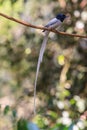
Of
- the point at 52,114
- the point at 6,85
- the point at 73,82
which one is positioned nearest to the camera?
the point at 52,114

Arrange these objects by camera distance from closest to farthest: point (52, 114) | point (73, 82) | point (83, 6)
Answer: point (52, 114)
point (83, 6)
point (73, 82)

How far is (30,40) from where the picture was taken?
4.80 metres

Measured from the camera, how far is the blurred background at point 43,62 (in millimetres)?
4395

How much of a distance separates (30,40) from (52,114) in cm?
111

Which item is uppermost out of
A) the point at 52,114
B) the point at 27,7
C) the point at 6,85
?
the point at 27,7

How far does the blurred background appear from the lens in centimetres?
439

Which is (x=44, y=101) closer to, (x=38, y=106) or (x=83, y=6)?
(x=38, y=106)

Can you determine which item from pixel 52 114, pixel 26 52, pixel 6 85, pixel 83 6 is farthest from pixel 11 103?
pixel 83 6

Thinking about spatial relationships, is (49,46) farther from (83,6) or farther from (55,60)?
(83,6)

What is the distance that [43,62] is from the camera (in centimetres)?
480

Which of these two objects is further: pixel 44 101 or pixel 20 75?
pixel 20 75

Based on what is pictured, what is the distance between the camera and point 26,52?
4.83 meters

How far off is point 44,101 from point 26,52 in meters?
0.58

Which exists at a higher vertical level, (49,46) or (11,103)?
(49,46)
